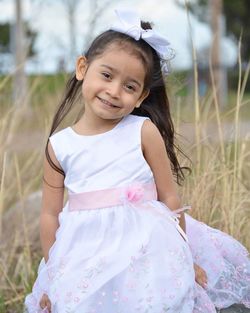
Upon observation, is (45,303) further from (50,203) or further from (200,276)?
(200,276)

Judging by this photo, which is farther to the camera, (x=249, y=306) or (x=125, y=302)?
(x=249, y=306)

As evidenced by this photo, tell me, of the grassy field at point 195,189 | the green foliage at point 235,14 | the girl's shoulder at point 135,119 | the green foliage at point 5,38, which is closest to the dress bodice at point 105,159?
the girl's shoulder at point 135,119

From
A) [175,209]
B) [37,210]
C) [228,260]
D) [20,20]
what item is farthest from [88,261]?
[20,20]

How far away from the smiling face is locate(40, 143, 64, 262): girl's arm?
22 centimetres

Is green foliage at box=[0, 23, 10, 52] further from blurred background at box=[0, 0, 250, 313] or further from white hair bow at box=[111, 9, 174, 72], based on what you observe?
white hair bow at box=[111, 9, 174, 72]

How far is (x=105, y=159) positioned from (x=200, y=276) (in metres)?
0.47

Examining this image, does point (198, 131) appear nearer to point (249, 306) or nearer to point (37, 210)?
point (249, 306)

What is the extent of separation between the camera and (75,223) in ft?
7.73

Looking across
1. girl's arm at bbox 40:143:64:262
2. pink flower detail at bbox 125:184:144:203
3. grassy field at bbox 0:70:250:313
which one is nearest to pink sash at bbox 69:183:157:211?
pink flower detail at bbox 125:184:144:203

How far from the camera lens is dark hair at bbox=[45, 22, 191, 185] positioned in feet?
7.82

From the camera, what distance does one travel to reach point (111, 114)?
7.78 feet

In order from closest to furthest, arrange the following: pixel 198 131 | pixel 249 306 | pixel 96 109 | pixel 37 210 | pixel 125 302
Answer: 1. pixel 125 302
2. pixel 96 109
3. pixel 249 306
4. pixel 198 131
5. pixel 37 210

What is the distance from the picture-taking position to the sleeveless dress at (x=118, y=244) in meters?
2.24

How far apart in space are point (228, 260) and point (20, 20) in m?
8.27
